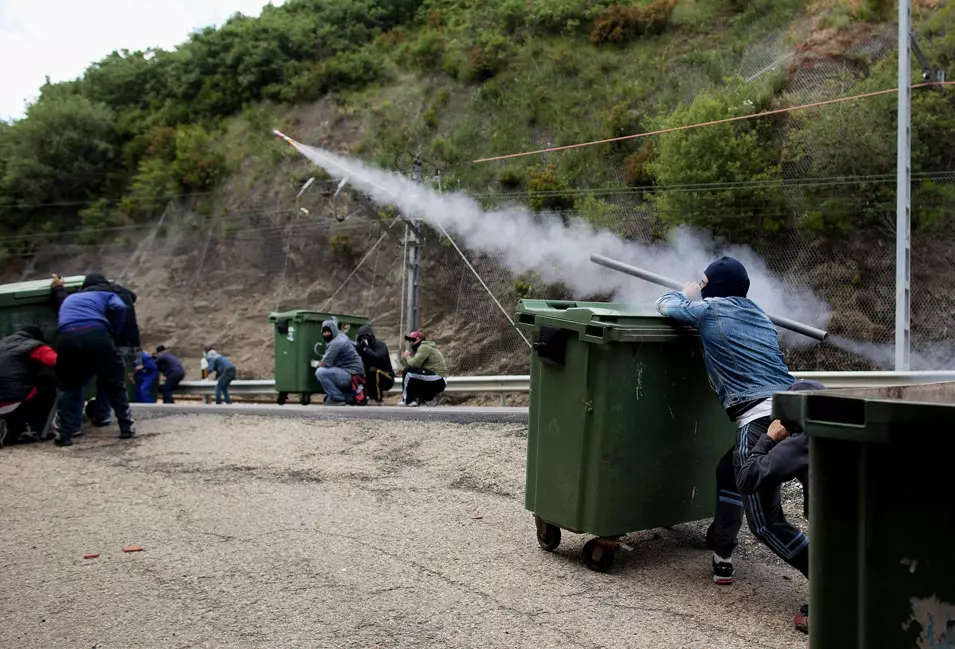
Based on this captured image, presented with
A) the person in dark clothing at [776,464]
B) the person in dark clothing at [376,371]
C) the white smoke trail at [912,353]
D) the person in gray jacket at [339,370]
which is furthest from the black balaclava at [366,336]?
the person in dark clothing at [776,464]

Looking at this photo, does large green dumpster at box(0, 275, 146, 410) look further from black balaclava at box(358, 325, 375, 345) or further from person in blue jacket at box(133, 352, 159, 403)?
person in blue jacket at box(133, 352, 159, 403)

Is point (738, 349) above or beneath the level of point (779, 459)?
above

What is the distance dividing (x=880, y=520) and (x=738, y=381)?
7.32ft

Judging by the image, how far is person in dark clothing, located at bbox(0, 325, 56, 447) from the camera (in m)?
9.09

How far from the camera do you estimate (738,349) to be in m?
4.52

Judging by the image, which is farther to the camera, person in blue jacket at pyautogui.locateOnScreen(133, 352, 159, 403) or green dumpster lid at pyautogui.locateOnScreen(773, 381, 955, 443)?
person in blue jacket at pyautogui.locateOnScreen(133, 352, 159, 403)

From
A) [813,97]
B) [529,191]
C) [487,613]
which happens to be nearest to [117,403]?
[487,613]

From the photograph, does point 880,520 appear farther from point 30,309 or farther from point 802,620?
point 30,309

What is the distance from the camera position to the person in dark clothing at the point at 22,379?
29.8ft

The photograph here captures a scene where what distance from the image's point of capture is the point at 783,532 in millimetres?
4141

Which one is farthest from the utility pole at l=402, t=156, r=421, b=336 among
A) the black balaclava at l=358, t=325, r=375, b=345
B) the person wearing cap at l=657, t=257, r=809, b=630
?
the person wearing cap at l=657, t=257, r=809, b=630

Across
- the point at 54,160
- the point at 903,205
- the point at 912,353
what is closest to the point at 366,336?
the point at 903,205

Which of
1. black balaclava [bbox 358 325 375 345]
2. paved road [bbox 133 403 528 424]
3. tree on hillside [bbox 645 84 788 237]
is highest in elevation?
tree on hillside [bbox 645 84 788 237]

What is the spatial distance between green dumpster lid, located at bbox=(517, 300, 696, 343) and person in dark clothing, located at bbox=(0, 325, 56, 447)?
652cm
